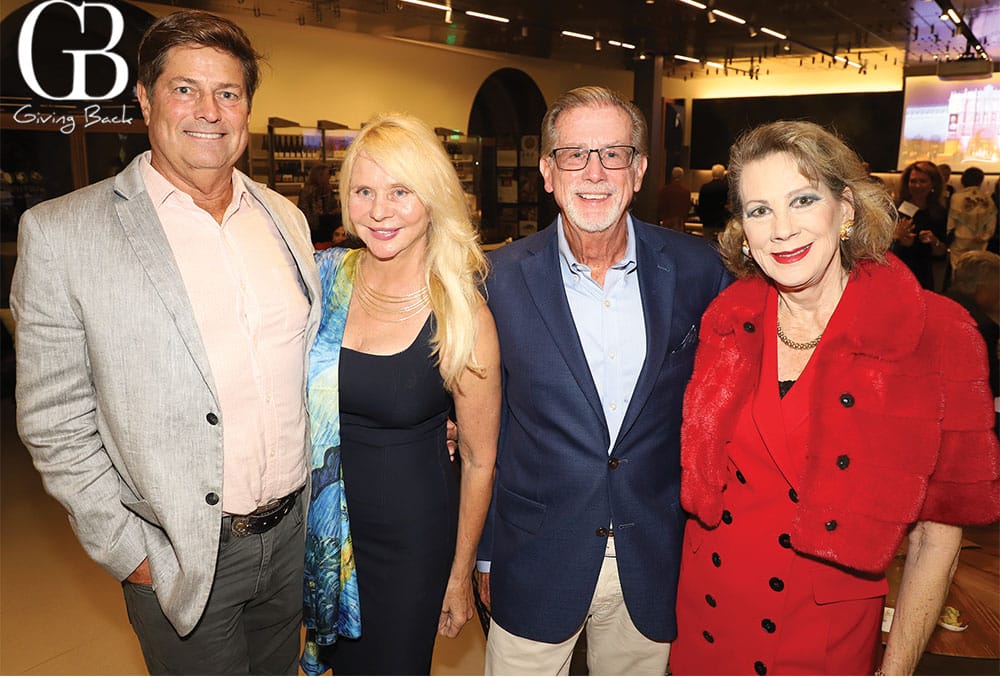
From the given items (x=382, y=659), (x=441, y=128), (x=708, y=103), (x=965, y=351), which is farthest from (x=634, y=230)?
(x=708, y=103)

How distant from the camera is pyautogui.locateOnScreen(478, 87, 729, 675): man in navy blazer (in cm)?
204

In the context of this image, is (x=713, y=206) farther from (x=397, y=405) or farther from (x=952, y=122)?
(x=397, y=405)

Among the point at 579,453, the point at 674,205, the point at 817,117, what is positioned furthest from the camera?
the point at 817,117

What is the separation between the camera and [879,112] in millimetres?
12297

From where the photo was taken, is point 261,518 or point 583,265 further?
point 583,265

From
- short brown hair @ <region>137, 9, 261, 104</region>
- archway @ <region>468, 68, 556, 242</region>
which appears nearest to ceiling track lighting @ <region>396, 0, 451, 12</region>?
archway @ <region>468, 68, 556, 242</region>

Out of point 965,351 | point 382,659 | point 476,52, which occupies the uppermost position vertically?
point 476,52

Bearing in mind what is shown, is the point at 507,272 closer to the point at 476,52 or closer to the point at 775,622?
the point at 775,622

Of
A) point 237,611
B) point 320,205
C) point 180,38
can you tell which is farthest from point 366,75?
point 237,611

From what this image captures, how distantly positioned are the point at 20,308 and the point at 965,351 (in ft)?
7.05

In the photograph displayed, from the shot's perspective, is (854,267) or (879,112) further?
(879,112)

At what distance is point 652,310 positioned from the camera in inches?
81.4

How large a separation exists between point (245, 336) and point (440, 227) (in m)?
0.62

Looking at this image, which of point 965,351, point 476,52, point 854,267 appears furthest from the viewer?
point 476,52
